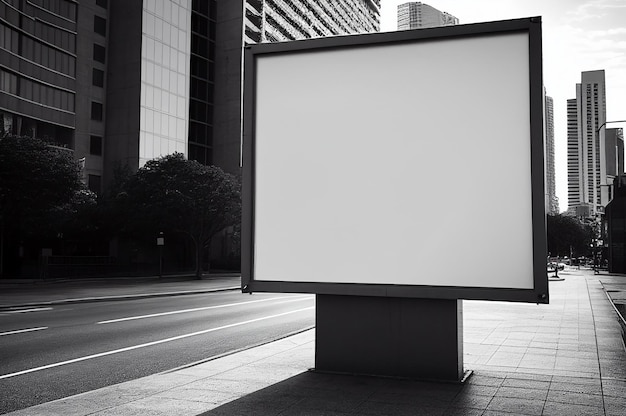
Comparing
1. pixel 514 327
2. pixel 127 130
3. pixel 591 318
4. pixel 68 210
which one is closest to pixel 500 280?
pixel 514 327

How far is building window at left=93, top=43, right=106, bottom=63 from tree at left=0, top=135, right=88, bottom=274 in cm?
2865

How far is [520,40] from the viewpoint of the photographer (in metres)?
6.94

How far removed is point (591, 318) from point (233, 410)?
13624 mm

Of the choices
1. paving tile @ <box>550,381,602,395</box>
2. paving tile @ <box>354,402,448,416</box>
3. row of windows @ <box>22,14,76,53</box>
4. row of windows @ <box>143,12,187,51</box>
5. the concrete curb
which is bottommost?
the concrete curb

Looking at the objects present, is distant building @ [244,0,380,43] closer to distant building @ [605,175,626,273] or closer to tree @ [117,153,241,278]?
tree @ [117,153,241,278]

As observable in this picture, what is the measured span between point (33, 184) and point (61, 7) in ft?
95.4

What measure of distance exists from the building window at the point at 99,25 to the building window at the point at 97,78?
414 cm

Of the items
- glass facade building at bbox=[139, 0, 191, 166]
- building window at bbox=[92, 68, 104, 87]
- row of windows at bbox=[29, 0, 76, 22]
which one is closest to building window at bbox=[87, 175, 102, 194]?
glass facade building at bbox=[139, 0, 191, 166]

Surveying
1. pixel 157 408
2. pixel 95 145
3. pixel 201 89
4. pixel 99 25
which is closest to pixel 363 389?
pixel 157 408

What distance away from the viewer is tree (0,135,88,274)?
35.6 m

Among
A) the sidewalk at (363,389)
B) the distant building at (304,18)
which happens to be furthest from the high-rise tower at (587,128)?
the sidewalk at (363,389)

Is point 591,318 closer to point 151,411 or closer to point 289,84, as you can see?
point 289,84

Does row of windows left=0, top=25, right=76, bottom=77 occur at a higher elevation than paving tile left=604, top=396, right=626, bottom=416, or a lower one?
higher

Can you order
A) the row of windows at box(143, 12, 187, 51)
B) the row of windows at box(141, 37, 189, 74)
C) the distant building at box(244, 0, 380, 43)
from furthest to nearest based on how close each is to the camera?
the distant building at box(244, 0, 380, 43)
the row of windows at box(143, 12, 187, 51)
the row of windows at box(141, 37, 189, 74)
